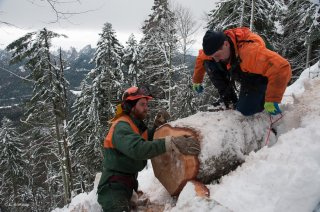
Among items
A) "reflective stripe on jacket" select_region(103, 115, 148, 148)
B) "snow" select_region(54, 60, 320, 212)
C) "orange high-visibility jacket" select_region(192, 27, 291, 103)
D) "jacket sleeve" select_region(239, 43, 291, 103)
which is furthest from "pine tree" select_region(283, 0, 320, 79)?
"reflective stripe on jacket" select_region(103, 115, 148, 148)

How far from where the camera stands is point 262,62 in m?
3.99

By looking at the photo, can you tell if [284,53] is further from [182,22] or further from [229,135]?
[229,135]

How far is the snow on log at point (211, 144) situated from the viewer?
4086mm

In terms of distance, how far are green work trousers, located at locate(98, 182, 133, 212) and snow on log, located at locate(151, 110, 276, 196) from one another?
0.68 m

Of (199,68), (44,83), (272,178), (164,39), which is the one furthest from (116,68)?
(272,178)

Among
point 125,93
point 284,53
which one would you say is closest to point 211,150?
point 125,93

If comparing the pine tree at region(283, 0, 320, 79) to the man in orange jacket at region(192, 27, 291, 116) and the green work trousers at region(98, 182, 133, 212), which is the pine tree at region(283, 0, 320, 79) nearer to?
the man in orange jacket at region(192, 27, 291, 116)

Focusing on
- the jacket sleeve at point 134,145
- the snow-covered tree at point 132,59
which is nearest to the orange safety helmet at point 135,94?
the jacket sleeve at point 134,145

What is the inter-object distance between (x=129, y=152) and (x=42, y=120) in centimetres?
1510

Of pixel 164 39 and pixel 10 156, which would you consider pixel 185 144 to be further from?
pixel 10 156

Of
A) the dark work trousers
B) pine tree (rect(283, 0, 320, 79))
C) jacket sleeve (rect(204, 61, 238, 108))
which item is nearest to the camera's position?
the dark work trousers

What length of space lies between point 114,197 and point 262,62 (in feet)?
8.50

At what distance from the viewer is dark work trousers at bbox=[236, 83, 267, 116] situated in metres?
4.50

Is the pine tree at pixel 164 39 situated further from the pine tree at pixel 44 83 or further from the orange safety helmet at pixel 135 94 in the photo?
the orange safety helmet at pixel 135 94
